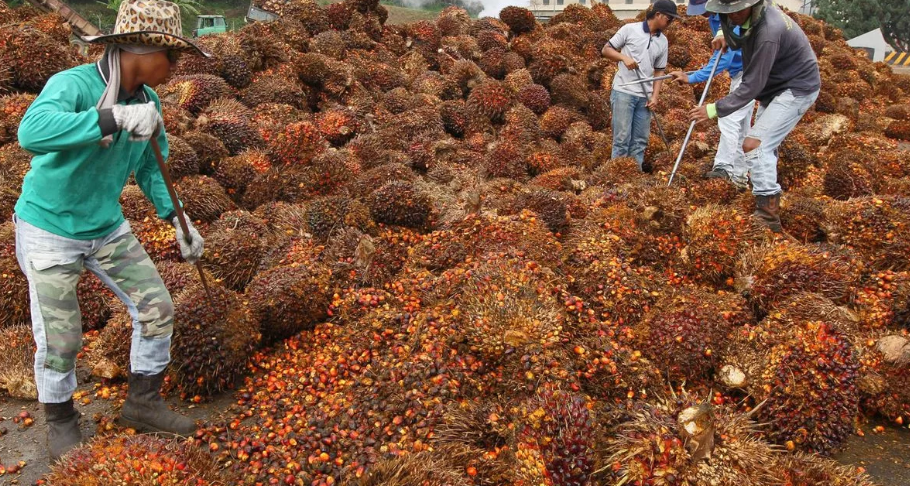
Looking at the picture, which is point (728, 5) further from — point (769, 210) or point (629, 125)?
point (629, 125)

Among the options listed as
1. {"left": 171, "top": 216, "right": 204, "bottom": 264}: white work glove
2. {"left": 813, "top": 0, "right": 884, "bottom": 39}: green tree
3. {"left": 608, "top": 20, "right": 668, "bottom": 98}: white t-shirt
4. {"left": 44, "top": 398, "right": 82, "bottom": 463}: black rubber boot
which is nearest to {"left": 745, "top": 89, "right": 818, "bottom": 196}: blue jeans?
{"left": 608, "top": 20, "right": 668, "bottom": 98}: white t-shirt

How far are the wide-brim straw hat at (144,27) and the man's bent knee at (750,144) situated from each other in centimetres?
518

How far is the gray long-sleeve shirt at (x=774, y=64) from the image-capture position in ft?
A: 17.9

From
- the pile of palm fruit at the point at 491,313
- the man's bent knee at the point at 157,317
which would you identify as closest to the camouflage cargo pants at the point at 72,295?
the man's bent knee at the point at 157,317

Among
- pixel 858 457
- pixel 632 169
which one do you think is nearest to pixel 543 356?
pixel 858 457

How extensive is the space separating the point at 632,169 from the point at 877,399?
13.0 feet

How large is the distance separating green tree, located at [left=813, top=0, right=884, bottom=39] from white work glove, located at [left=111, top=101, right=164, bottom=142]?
43800 mm

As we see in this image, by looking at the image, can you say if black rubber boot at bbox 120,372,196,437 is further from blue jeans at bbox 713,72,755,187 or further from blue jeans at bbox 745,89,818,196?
blue jeans at bbox 713,72,755,187

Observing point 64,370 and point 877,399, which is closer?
point 64,370

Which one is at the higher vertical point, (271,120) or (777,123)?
(777,123)

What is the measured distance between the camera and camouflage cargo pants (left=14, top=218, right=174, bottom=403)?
3.07 m

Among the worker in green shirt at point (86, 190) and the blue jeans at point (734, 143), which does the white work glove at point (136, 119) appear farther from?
the blue jeans at point (734, 143)

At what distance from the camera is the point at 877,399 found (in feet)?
13.7

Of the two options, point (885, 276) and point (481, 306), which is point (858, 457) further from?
point (481, 306)
